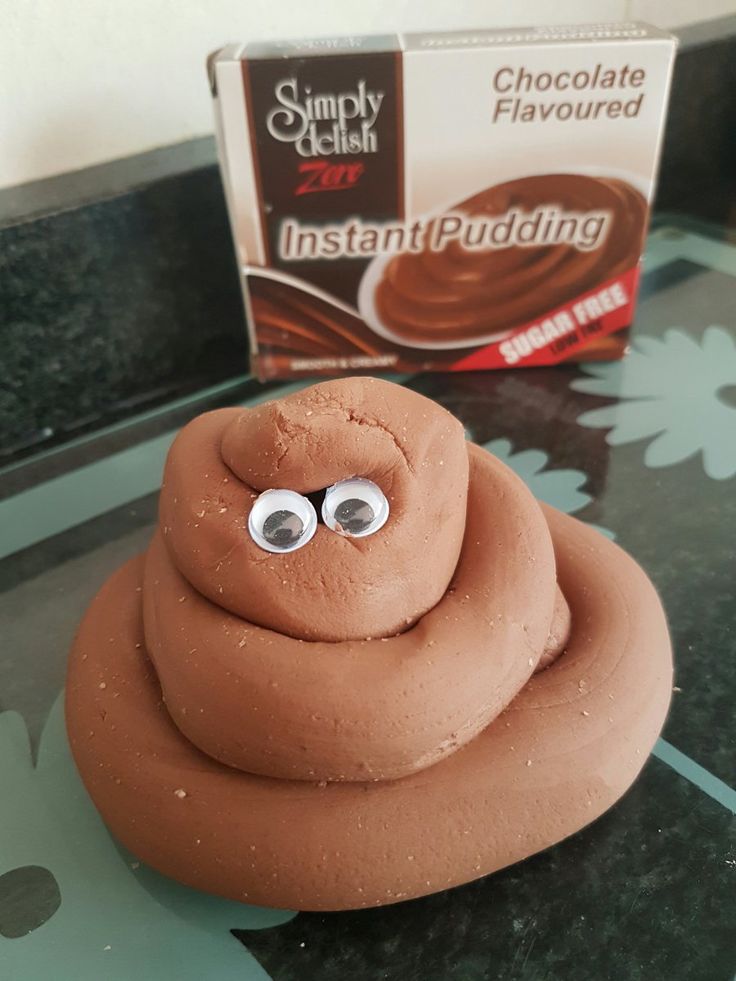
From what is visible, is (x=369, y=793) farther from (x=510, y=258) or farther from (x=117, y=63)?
(x=117, y=63)

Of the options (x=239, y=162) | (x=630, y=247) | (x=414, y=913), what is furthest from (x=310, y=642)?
(x=630, y=247)

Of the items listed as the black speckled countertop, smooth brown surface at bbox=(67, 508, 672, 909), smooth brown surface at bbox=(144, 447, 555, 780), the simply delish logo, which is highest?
the simply delish logo

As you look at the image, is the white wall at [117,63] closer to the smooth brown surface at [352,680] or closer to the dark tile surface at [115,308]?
the dark tile surface at [115,308]

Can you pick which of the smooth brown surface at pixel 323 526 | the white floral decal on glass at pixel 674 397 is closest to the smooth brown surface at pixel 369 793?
the smooth brown surface at pixel 323 526

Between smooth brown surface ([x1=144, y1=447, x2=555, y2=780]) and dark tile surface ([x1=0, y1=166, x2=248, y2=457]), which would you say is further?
dark tile surface ([x1=0, y1=166, x2=248, y2=457])

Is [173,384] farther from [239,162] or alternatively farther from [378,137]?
[378,137]

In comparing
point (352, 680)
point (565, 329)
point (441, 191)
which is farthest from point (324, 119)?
point (352, 680)

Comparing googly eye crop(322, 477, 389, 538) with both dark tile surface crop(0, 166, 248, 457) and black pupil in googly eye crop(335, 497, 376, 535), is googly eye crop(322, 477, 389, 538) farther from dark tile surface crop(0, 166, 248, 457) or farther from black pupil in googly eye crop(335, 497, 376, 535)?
dark tile surface crop(0, 166, 248, 457)

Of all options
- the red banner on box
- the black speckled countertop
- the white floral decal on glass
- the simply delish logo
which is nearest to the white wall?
the black speckled countertop
